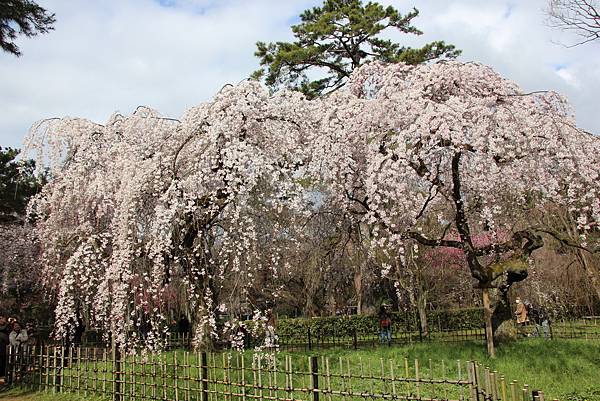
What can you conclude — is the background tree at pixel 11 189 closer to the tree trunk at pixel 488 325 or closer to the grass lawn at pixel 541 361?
the grass lawn at pixel 541 361

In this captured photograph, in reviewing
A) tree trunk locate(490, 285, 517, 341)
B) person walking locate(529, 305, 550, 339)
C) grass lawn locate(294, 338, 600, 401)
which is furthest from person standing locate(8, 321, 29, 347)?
person walking locate(529, 305, 550, 339)

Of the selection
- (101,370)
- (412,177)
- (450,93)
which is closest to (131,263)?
(101,370)

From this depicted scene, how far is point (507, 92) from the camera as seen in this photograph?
9.05 meters

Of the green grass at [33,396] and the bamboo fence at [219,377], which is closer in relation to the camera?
the bamboo fence at [219,377]

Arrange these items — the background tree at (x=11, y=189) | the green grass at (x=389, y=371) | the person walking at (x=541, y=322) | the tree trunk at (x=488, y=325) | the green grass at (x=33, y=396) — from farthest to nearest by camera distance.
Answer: the background tree at (x=11, y=189) → the person walking at (x=541, y=322) → the tree trunk at (x=488, y=325) → the green grass at (x=33, y=396) → the green grass at (x=389, y=371)

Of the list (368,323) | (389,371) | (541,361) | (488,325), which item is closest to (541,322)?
(368,323)

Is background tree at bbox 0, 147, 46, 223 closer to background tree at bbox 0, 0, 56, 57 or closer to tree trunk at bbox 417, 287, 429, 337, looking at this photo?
background tree at bbox 0, 0, 56, 57

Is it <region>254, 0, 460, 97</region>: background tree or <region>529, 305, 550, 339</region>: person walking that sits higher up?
<region>254, 0, 460, 97</region>: background tree

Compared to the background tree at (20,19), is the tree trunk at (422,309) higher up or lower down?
lower down

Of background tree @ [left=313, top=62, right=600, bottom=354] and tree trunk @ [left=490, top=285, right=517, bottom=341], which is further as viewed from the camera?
tree trunk @ [left=490, top=285, right=517, bottom=341]

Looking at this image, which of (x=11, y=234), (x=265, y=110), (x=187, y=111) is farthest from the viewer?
(x=11, y=234)

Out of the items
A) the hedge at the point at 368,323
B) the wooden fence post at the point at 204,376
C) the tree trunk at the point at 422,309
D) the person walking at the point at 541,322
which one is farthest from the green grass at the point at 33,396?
the tree trunk at the point at 422,309

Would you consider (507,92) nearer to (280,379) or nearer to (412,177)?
(412,177)

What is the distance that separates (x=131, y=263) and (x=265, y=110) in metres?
3.45
